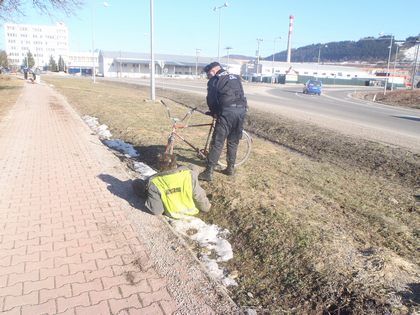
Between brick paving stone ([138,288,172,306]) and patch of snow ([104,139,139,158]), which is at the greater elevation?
patch of snow ([104,139,139,158])

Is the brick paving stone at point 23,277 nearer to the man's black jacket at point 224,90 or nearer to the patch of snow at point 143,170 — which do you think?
the patch of snow at point 143,170

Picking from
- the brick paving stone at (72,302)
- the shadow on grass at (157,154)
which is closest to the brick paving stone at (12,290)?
the brick paving stone at (72,302)

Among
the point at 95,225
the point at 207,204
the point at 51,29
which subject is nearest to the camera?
the point at 95,225

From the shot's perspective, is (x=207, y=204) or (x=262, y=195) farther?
(x=262, y=195)

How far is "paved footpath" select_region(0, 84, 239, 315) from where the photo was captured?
9.65 ft

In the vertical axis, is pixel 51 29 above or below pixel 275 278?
above

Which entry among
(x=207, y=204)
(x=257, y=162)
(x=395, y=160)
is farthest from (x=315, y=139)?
(x=207, y=204)

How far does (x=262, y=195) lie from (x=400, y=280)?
2281 millimetres

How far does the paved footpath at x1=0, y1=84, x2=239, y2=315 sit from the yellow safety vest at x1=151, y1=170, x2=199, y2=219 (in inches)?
9.5

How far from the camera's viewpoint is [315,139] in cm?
979

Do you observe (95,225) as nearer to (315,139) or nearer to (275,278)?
(275,278)

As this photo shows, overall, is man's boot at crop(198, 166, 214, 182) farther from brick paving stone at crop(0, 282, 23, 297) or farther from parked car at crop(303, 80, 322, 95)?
parked car at crop(303, 80, 322, 95)

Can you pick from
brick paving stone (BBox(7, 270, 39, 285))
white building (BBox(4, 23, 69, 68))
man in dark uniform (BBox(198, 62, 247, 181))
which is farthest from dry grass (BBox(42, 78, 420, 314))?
white building (BBox(4, 23, 69, 68))

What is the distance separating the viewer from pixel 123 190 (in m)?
5.49
